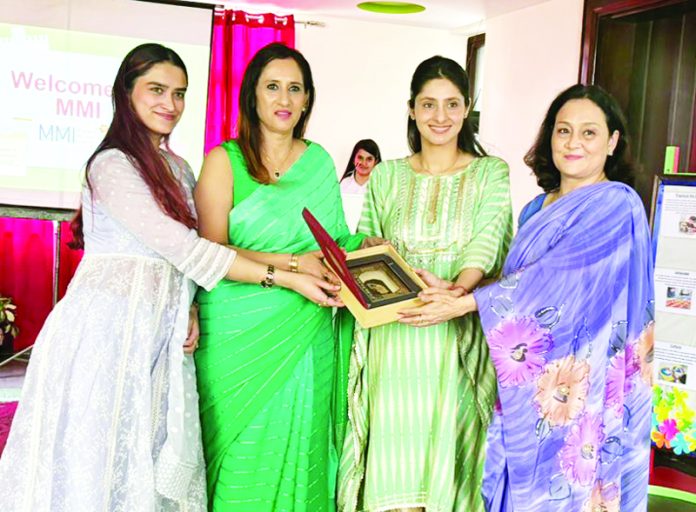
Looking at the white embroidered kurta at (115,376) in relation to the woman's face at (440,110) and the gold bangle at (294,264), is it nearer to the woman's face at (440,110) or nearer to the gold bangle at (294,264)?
the gold bangle at (294,264)

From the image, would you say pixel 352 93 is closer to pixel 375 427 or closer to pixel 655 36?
pixel 655 36

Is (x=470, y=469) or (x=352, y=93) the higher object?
(x=352, y=93)

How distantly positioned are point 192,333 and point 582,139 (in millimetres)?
1132

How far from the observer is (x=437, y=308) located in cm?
187

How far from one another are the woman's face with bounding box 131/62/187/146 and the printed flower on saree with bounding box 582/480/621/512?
4.82 ft

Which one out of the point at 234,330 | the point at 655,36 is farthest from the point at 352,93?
the point at 234,330

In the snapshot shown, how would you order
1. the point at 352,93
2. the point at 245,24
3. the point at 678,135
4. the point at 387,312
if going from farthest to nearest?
the point at 352,93 → the point at 245,24 → the point at 678,135 → the point at 387,312

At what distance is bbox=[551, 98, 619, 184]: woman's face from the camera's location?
6.17 feet

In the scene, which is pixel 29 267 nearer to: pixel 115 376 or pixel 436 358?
pixel 115 376

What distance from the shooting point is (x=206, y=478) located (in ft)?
6.80

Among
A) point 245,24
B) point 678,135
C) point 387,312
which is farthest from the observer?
point 245,24

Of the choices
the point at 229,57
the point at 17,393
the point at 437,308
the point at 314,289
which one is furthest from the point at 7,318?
the point at 437,308

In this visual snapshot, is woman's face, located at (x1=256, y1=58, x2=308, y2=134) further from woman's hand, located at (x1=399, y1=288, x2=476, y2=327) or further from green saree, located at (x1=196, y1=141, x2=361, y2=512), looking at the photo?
woman's hand, located at (x1=399, y1=288, x2=476, y2=327)

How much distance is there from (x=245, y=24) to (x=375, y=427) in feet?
15.5
